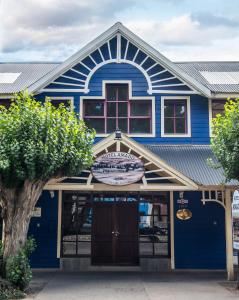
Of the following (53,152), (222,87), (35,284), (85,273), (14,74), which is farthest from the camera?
(14,74)

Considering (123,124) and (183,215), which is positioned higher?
(123,124)

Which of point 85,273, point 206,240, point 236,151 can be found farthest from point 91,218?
point 236,151

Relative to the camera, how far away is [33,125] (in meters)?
10.6

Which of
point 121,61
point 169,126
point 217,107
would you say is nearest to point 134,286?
point 169,126

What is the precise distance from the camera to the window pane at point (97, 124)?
53.3 feet

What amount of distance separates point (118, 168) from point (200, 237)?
4.59 meters

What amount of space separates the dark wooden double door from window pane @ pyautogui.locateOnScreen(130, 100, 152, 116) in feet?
11.7

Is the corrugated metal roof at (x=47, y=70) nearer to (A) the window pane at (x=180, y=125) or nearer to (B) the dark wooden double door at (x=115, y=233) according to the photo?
(A) the window pane at (x=180, y=125)

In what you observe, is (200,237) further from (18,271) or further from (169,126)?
(18,271)

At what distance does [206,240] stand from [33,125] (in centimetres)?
804

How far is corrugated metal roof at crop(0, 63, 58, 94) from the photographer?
16441 mm

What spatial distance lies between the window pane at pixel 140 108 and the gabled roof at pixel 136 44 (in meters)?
1.60

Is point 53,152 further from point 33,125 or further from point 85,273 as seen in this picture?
point 85,273

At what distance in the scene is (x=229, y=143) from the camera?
11539mm
